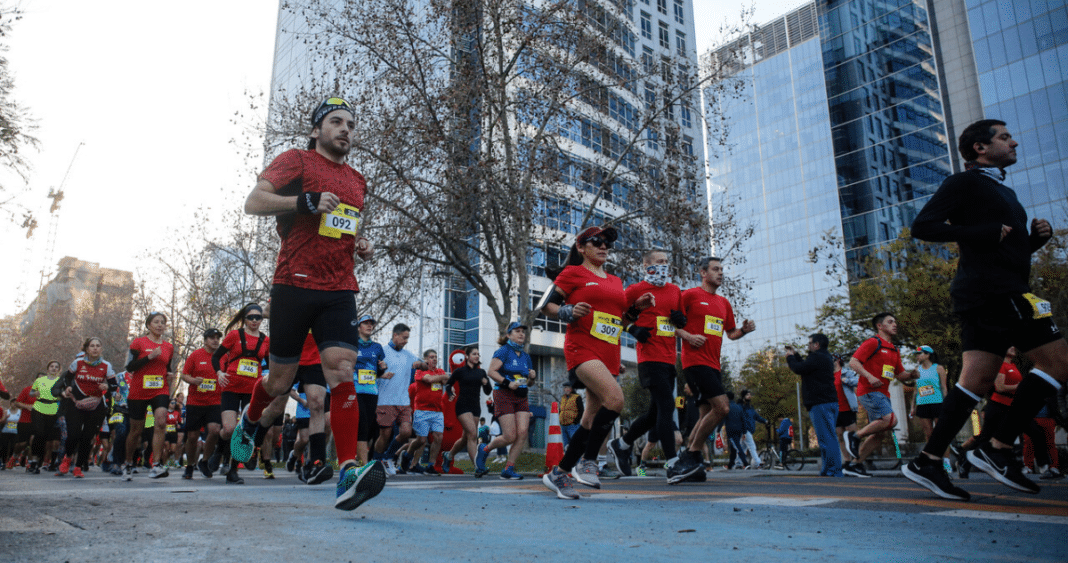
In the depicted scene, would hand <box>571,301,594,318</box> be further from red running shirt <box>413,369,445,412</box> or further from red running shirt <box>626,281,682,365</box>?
red running shirt <box>413,369,445,412</box>

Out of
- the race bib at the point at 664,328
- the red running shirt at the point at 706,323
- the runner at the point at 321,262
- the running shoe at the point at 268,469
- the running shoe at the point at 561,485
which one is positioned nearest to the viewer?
the runner at the point at 321,262

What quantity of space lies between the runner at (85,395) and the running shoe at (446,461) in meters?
5.49

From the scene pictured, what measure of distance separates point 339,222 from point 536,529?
2.07 m

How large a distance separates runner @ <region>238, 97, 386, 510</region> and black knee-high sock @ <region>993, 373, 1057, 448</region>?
4.16m

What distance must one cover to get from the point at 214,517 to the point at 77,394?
32.3 feet

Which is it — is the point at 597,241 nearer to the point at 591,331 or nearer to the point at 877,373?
the point at 591,331

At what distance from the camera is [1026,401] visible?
4891 millimetres

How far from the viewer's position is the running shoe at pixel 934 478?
460 cm

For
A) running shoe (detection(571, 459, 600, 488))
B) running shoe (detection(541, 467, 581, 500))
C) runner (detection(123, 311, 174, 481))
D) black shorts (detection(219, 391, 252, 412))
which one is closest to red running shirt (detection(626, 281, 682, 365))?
running shoe (detection(571, 459, 600, 488))

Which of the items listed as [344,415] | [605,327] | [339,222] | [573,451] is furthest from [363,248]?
[573,451]

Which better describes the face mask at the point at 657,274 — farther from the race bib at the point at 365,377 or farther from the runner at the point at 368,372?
the race bib at the point at 365,377

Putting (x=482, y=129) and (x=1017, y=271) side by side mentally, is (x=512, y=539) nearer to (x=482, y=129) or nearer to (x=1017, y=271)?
(x=1017, y=271)

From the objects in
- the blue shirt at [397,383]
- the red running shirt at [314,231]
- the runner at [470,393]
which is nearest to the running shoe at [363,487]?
the red running shirt at [314,231]

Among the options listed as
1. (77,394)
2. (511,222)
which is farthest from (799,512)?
(511,222)
